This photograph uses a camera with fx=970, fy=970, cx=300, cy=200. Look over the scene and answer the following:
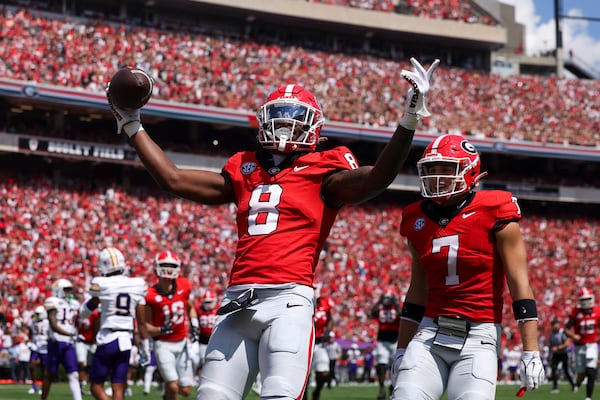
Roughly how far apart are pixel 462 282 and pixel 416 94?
5.65 feet

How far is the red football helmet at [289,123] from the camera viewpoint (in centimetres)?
472

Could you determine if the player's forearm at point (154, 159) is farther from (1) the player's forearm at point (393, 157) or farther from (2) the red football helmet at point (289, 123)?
(1) the player's forearm at point (393, 157)

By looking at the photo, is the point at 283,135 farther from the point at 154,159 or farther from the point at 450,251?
the point at 450,251

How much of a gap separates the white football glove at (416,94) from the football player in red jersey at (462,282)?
1.43 m

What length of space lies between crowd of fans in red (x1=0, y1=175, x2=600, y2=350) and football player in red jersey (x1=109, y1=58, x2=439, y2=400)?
20.5 meters

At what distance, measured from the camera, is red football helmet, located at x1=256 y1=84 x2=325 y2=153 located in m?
4.72

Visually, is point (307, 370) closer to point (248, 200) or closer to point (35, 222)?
point (248, 200)

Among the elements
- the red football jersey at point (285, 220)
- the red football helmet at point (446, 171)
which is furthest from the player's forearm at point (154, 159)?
the red football helmet at point (446, 171)

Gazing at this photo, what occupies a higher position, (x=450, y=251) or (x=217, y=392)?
(x=450, y=251)

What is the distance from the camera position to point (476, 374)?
A: 5289 millimetres

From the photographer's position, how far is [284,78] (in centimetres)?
3566

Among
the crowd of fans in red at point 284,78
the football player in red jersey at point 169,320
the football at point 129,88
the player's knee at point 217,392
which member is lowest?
the football player in red jersey at point 169,320

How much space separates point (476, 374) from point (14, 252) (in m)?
22.5

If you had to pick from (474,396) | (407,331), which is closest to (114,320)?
Answer: (407,331)
